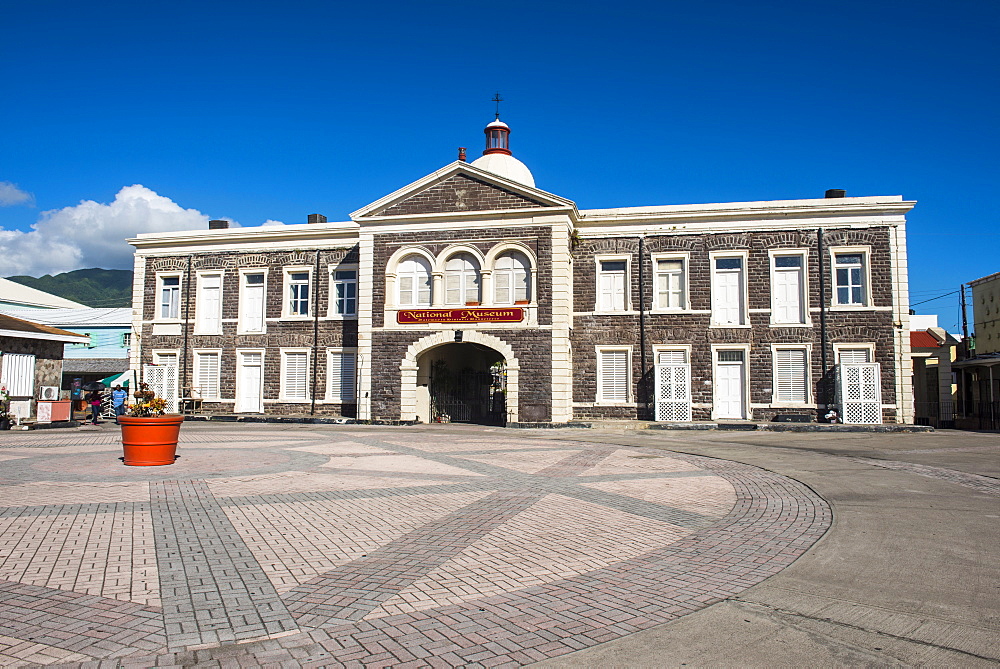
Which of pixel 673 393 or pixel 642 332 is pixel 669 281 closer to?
pixel 642 332

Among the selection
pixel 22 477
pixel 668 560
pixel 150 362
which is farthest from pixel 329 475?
pixel 150 362

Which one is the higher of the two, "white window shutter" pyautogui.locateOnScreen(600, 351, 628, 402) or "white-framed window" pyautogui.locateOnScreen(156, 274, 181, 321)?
"white-framed window" pyautogui.locateOnScreen(156, 274, 181, 321)

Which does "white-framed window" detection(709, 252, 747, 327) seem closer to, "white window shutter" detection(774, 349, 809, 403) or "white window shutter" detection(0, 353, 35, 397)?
"white window shutter" detection(774, 349, 809, 403)

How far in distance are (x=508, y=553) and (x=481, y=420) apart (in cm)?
2182

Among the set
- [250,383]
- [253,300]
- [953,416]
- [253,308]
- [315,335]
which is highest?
[253,300]

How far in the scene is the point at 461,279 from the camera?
83.8 feet

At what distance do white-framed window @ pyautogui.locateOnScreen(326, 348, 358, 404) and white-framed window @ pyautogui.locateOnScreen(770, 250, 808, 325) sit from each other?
639 inches

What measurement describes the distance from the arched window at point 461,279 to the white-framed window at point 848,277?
12.9m

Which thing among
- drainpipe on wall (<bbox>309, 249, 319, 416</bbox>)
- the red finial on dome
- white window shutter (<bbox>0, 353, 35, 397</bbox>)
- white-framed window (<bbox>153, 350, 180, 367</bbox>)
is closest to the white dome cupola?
the red finial on dome

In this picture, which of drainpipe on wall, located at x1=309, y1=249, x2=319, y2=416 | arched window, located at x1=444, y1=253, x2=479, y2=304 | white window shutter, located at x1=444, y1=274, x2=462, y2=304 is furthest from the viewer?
drainpipe on wall, located at x1=309, y1=249, x2=319, y2=416

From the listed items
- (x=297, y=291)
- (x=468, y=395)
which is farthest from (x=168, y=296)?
(x=468, y=395)

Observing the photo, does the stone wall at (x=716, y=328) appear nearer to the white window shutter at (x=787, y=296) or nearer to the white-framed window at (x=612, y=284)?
the white-framed window at (x=612, y=284)

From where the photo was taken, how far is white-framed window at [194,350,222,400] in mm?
29672

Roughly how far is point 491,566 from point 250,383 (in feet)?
83.9
